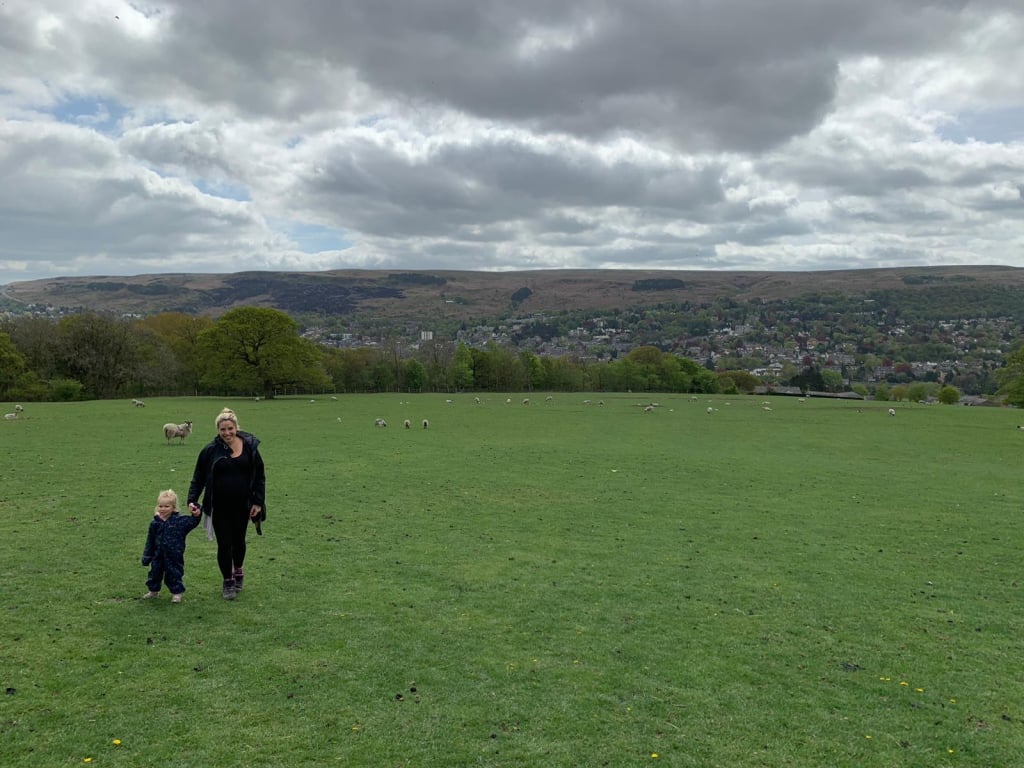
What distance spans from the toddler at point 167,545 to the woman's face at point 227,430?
3.67 ft

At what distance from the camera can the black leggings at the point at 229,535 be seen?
32.9 ft

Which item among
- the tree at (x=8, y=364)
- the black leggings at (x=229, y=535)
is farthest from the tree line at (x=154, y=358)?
the black leggings at (x=229, y=535)

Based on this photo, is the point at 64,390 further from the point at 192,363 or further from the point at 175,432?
the point at 175,432

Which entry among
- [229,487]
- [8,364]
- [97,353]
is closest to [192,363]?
[97,353]

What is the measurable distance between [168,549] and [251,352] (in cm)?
6541

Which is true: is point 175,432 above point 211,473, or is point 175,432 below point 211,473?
A: below

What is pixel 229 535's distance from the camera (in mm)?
10078

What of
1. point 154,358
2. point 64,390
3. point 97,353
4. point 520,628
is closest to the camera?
point 520,628

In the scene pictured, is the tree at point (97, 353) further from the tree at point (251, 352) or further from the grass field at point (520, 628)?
the grass field at point (520, 628)

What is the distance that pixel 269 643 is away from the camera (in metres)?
8.70

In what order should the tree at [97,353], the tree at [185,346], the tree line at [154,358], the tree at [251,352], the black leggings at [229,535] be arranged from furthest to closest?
the tree at [185,346] < the tree at [97,353] < the tree at [251,352] < the tree line at [154,358] < the black leggings at [229,535]

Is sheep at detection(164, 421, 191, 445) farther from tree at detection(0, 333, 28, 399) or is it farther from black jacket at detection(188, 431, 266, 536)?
tree at detection(0, 333, 28, 399)

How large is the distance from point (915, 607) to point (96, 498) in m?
19.1

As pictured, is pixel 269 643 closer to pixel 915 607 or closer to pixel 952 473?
pixel 915 607
